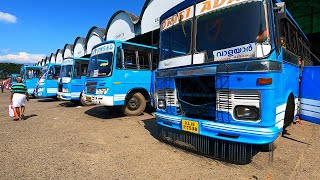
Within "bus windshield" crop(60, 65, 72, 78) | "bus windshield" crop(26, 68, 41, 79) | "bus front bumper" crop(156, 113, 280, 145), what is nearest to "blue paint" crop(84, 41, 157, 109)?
"bus windshield" crop(60, 65, 72, 78)

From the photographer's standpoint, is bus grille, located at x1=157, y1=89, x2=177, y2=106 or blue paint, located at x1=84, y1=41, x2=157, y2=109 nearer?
bus grille, located at x1=157, y1=89, x2=177, y2=106

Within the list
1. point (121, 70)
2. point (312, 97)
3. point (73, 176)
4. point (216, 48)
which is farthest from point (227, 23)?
point (121, 70)

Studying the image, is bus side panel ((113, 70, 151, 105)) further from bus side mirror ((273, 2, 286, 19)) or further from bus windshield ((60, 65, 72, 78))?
bus side mirror ((273, 2, 286, 19))

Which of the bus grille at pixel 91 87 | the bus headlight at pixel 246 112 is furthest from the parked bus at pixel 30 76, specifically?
the bus headlight at pixel 246 112

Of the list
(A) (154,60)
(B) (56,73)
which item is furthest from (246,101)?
(B) (56,73)

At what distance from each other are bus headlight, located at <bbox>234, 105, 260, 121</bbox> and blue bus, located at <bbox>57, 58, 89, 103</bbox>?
9.70 meters

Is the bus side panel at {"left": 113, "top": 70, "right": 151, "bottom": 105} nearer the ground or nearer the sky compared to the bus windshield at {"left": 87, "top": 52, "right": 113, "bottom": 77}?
nearer the ground

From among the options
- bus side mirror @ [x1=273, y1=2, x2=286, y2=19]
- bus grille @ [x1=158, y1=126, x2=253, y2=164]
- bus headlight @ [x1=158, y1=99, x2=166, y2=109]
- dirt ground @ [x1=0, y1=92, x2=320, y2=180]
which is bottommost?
dirt ground @ [x1=0, y1=92, x2=320, y2=180]

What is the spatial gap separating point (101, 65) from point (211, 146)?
542 centimetres

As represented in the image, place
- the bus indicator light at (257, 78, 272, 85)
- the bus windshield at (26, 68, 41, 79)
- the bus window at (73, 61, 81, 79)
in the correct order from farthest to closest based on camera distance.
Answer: the bus windshield at (26, 68, 41, 79) → the bus window at (73, 61, 81, 79) → the bus indicator light at (257, 78, 272, 85)

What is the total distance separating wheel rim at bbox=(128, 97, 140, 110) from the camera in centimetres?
868

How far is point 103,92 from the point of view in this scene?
7781 millimetres

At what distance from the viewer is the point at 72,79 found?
1172cm

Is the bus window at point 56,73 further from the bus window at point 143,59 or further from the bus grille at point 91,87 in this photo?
the bus window at point 143,59
